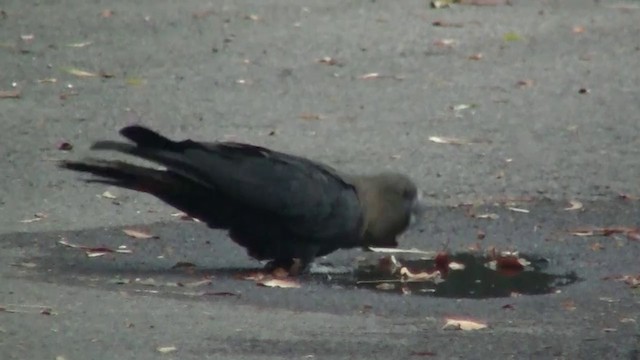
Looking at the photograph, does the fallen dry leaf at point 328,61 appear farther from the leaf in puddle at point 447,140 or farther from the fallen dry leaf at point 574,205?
the fallen dry leaf at point 574,205

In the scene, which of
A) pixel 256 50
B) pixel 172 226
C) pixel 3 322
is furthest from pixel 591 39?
pixel 3 322

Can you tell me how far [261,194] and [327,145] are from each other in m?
3.12

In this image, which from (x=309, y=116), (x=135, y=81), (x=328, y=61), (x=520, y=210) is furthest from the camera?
(x=328, y=61)

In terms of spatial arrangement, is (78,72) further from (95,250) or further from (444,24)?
(95,250)

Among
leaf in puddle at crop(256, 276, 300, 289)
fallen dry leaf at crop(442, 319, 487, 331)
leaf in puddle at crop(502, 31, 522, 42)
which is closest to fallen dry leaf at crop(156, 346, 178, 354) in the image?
fallen dry leaf at crop(442, 319, 487, 331)

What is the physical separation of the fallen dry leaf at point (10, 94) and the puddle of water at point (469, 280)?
14.7 feet

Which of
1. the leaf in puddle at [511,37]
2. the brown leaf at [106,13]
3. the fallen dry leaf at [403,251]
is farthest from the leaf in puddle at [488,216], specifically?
the brown leaf at [106,13]

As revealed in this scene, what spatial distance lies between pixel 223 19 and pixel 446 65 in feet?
7.79

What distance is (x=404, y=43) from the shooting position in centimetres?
1384

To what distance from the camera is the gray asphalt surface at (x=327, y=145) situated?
6641 mm

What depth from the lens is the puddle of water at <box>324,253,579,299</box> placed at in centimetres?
762

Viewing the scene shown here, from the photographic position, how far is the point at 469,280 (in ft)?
25.8

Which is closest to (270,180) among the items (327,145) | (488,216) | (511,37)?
(488,216)

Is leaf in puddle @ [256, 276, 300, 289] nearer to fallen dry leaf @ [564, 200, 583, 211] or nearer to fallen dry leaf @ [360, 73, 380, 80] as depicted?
fallen dry leaf @ [564, 200, 583, 211]
